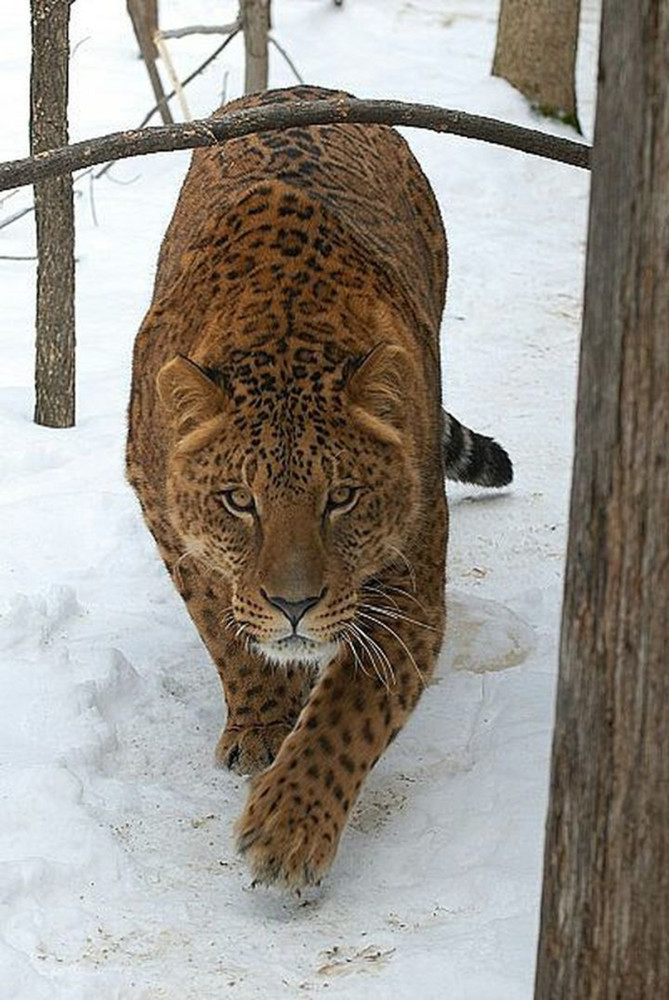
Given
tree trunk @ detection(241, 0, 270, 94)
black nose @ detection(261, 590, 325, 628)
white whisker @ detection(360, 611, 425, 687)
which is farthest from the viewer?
tree trunk @ detection(241, 0, 270, 94)

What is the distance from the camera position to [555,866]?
116 inches

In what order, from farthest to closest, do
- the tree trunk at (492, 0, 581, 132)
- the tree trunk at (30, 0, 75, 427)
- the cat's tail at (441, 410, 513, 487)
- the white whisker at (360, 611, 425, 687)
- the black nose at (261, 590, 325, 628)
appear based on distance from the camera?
the tree trunk at (492, 0, 581, 132)
the tree trunk at (30, 0, 75, 427)
the cat's tail at (441, 410, 513, 487)
the white whisker at (360, 611, 425, 687)
the black nose at (261, 590, 325, 628)

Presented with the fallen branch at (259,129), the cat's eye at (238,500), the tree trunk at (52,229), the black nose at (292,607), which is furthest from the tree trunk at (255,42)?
the black nose at (292,607)

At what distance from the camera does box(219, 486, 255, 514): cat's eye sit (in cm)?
469

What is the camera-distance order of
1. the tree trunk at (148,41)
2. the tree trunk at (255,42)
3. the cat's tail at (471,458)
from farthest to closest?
the tree trunk at (148,41) < the tree trunk at (255,42) < the cat's tail at (471,458)

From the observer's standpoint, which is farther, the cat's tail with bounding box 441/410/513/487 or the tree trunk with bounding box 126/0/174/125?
the tree trunk with bounding box 126/0/174/125

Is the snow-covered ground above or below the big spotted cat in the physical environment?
below

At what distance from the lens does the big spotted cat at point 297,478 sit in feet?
15.1

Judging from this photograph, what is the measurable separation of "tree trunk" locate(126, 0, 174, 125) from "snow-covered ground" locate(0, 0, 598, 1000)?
2286 mm

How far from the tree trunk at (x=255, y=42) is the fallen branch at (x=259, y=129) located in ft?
24.8

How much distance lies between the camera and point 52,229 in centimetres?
750

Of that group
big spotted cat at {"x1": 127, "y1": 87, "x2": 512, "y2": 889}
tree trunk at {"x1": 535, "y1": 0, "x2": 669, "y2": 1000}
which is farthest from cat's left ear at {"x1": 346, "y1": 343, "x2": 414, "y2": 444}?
tree trunk at {"x1": 535, "y1": 0, "x2": 669, "y2": 1000}

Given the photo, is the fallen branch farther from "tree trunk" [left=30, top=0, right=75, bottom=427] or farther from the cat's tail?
"tree trunk" [left=30, top=0, right=75, bottom=427]

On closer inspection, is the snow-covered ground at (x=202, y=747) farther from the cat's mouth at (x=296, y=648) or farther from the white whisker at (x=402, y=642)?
the cat's mouth at (x=296, y=648)
